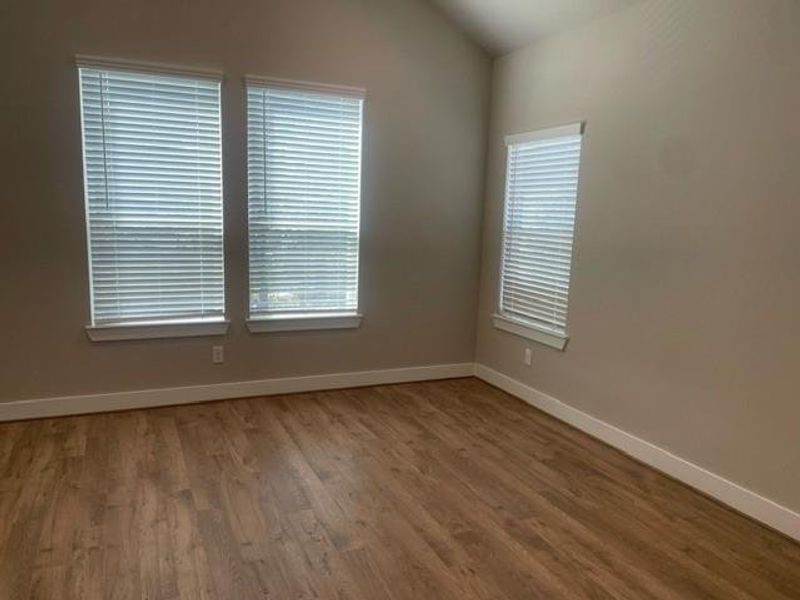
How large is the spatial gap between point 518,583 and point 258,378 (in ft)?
8.31

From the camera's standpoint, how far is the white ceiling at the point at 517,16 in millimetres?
3398

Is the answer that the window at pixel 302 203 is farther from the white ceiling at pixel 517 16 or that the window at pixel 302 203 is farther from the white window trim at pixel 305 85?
the white ceiling at pixel 517 16

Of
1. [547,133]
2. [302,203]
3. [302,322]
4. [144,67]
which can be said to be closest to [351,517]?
[302,322]

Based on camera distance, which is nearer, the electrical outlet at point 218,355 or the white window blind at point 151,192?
the white window blind at point 151,192

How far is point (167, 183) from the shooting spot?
366cm

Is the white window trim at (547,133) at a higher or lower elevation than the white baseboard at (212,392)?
higher

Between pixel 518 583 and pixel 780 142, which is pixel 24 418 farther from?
pixel 780 142

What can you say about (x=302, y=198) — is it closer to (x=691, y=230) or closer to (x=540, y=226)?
(x=540, y=226)

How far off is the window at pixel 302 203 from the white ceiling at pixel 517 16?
3.30 ft

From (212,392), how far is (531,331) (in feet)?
7.70

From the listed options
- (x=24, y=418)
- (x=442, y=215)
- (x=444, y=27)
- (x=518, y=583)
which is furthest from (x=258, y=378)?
(x=444, y=27)

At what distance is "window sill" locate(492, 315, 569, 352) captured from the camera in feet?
12.6

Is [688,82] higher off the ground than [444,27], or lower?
lower

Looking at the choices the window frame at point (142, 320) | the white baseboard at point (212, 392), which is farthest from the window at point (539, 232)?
the window frame at point (142, 320)
